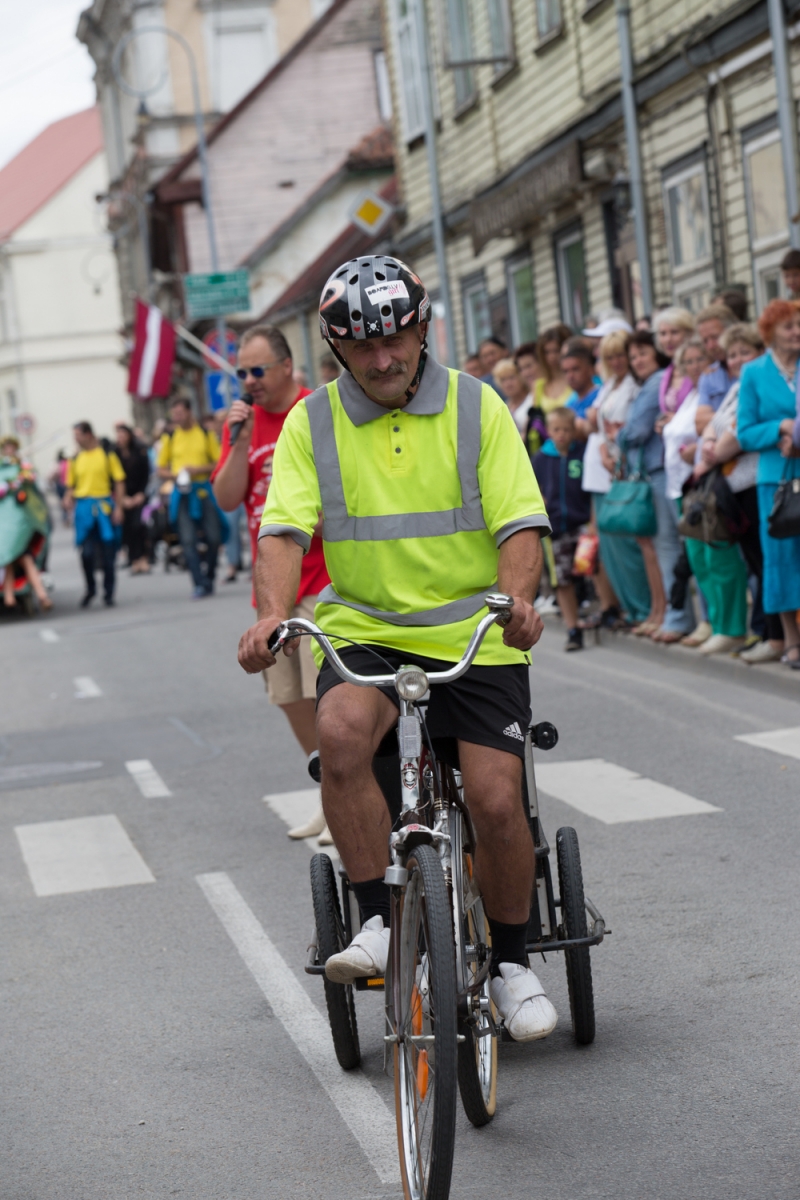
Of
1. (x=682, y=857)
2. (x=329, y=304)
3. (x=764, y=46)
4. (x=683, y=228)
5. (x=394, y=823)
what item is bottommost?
(x=682, y=857)

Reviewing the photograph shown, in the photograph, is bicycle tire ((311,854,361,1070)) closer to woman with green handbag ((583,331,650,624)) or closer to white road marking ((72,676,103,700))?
woman with green handbag ((583,331,650,624))

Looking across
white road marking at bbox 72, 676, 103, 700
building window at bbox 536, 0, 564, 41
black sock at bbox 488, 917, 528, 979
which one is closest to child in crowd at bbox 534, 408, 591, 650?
white road marking at bbox 72, 676, 103, 700

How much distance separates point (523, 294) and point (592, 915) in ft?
66.9

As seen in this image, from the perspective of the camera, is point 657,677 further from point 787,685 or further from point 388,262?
point 388,262

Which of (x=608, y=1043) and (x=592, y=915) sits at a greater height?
(x=592, y=915)

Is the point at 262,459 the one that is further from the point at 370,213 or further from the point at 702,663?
the point at 370,213

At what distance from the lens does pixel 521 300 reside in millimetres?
24953

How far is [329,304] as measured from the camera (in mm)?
4457

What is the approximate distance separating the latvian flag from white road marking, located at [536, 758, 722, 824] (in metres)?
24.3

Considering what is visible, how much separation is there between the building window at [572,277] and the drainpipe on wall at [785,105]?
22.4 feet

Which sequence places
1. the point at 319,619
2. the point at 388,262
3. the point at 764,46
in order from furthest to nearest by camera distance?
the point at 764,46 → the point at 319,619 → the point at 388,262

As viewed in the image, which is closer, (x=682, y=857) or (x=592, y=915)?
(x=592, y=915)

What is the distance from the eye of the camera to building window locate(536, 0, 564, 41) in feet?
71.2

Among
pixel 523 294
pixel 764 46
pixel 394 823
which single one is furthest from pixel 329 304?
pixel 523 294
